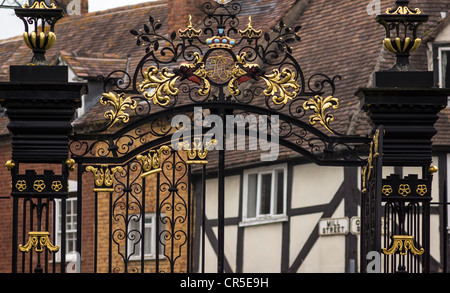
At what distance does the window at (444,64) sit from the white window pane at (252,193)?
13.3ft

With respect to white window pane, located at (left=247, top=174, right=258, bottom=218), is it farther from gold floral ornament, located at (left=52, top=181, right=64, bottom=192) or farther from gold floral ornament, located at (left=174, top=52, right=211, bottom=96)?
gold floral ornament, located at (left=52, top=181, right=64, bottom=192)

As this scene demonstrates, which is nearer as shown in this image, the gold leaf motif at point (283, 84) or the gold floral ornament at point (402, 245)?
the gold floral ornament at point (402, 245)

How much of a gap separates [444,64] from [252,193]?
174 inches

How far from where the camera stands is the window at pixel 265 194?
24500mm

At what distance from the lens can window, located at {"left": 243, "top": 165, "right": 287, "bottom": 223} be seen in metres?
24.5

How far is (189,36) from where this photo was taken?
1320cm

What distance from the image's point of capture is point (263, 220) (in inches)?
969

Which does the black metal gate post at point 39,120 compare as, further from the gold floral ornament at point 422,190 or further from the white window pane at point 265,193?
the white window pane at point 265,193

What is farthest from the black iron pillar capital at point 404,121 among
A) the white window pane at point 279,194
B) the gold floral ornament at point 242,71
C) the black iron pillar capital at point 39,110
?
the white window pane at point 279,194

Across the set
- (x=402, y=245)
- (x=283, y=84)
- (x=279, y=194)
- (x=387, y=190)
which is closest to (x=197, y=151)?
(x=283, y=84)

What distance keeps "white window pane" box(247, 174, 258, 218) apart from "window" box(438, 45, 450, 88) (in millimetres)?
4068

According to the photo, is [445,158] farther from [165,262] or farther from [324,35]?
[165,262]

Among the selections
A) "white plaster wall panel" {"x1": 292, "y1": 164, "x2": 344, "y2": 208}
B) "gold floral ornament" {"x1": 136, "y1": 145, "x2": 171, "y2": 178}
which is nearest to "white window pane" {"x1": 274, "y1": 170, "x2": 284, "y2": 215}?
"white plaster wall panel" {"x1": 292, "y1": 164, "x2": 344, "y2": 208}
